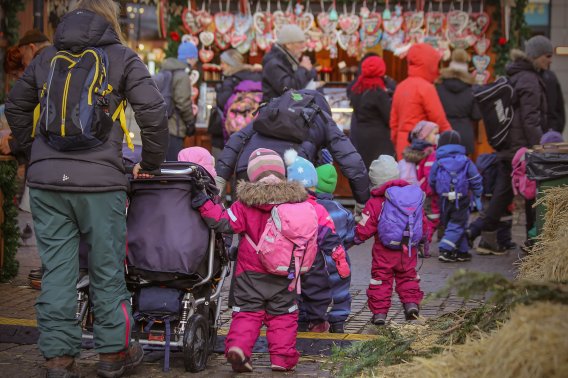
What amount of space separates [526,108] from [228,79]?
4.25m

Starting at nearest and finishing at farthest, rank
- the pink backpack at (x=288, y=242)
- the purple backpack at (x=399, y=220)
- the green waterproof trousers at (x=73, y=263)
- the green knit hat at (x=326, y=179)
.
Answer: the green waterproof trousers at (x=73, y=263), the pink backpack at (x=288, y=242), the green knit hat at (x=326, y=179), the purple backpack at (x=399, y=220)

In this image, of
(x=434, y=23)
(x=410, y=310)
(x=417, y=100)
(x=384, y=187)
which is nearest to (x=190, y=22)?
(x=434, y=23)

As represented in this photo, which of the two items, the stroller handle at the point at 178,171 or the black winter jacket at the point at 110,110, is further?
the stroller handle at the point at 178,171

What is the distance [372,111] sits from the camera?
48.0ft

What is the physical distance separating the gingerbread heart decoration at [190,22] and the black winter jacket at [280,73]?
668cm

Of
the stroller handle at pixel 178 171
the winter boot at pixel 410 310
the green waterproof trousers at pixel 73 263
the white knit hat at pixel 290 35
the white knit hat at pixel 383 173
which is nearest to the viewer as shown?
the green waterproof trousers at pixel 73 263

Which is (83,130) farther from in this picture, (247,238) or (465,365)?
(465,365)

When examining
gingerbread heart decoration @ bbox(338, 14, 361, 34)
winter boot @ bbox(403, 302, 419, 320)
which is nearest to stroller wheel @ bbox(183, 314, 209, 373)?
winter boot @ bbox(403, 302, 419, 320)

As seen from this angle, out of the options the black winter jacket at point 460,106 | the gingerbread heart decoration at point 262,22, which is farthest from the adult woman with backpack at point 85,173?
the gingerbread heart decoration at point 262,22

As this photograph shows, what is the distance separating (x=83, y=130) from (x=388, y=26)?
482 inches

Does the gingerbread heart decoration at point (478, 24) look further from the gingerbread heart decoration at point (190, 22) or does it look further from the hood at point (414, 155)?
the hood at point (414, 155)

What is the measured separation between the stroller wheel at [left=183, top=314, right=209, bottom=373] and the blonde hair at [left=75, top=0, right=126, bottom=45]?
1.68 m

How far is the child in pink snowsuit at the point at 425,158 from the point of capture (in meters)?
12.6

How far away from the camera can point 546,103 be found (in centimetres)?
1247
